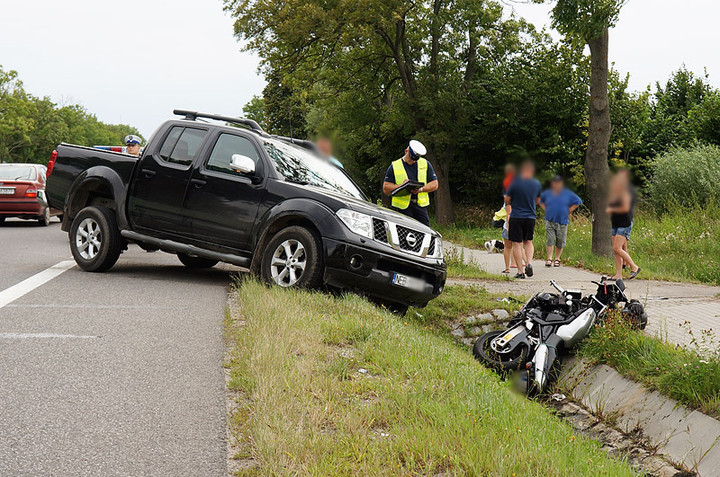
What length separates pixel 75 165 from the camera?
10078 millimetres

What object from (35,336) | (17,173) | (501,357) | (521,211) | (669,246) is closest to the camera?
(35,336)

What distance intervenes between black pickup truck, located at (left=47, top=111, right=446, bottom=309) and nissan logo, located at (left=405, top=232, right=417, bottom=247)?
1 cm

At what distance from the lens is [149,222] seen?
30.7ft

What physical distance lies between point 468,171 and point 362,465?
2506 centimetres

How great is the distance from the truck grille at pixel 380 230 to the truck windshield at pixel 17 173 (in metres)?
15.1

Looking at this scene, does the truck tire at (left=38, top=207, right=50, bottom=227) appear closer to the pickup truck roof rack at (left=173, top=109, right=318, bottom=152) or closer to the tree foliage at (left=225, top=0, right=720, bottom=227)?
the tree foliage at (left=225, top=0, right=720, bottom=227)

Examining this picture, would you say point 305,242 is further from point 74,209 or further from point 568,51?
point 568,51

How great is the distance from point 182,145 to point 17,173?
12843mm

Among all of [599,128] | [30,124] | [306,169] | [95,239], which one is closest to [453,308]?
[306,169]

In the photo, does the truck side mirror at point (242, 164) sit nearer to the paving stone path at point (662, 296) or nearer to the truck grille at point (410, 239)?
the truck grille at point (410, 239)

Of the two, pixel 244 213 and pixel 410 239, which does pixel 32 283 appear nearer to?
pixel 244 213

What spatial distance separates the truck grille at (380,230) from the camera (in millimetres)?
7805

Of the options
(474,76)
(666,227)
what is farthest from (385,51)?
(666,227)

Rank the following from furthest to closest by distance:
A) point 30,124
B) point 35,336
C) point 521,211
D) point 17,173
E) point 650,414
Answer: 1. point 30,124
2. point 17,173
3. point 521,211
4. point 650,414
5. point 35,336
